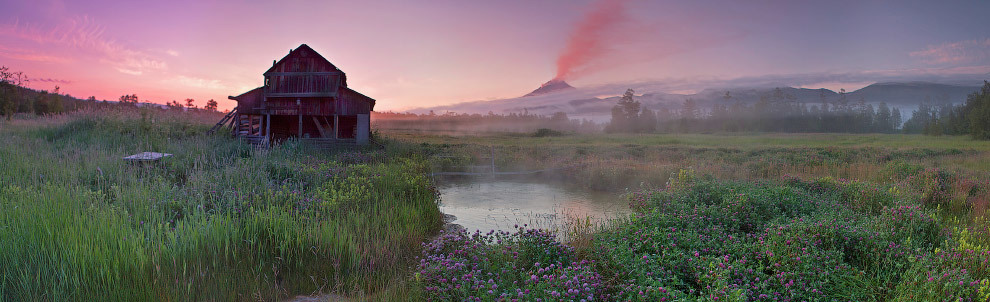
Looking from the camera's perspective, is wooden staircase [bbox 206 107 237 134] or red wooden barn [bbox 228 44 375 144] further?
wooden staircase [bbox 206 107 237 134]

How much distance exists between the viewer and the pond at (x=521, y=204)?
11000mm

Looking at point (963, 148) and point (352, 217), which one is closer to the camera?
point (352, 217)

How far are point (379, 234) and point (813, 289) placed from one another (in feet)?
19.7

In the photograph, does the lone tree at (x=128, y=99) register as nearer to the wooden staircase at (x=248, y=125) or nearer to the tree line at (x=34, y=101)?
the tree line at (x=34, y=101)

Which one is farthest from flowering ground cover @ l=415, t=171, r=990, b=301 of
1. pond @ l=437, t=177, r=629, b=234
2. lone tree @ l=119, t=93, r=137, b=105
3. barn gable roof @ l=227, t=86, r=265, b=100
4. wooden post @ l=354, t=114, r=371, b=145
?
lone tree @ l=119, t=93, r=137, b=105

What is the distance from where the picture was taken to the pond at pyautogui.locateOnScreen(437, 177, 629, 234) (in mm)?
11000

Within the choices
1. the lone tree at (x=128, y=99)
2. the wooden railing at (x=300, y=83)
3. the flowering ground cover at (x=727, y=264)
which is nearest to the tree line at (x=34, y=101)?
the lone tree at (x=128, y=99)

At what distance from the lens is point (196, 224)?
562 cm

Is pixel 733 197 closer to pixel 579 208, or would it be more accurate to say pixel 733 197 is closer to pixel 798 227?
pixel 798 227

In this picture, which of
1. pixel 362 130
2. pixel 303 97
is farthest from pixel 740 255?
pixel 303 97

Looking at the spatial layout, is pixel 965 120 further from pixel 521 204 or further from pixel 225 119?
pixel 225 119

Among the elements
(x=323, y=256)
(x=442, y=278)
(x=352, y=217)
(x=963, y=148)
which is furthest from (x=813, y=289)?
(x=963, y=148)

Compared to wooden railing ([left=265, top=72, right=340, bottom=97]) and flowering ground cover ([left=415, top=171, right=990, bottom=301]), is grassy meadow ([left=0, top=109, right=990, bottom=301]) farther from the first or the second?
wooden railing ([left=265, top=72, right=340, bottom=97])

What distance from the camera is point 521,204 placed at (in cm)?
1435
